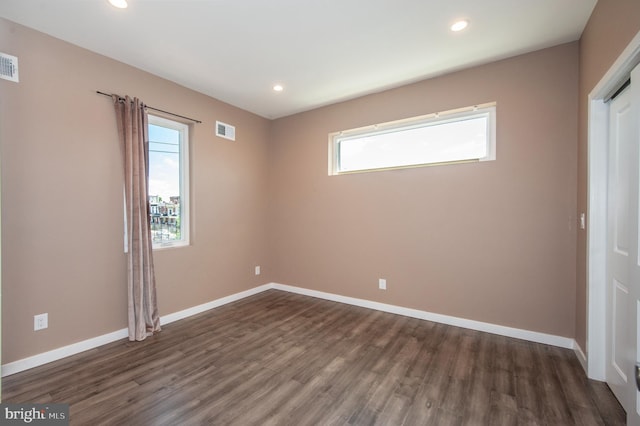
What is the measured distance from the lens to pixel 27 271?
216 centimetres

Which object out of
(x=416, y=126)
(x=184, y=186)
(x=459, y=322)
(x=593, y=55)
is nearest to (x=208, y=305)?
(x=184, y=186)

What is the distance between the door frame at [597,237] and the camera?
6.42ft

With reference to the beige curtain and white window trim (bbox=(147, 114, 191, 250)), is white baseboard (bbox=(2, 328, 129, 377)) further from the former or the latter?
white window trim (bbox=(147, 114, 191, 250))

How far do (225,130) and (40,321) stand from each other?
273 cm

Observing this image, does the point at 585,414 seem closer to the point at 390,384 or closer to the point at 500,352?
the point at 500,352

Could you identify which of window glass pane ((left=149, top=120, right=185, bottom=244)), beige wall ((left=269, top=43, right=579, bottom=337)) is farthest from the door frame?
window glass pane ((left=149, top=120, right=185, bottom=244))

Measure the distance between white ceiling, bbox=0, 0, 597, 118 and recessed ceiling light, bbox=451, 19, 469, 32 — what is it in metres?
0.04

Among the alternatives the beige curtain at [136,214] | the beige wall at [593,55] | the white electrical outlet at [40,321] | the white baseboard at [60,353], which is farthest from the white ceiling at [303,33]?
the white baseboard at [60,353]

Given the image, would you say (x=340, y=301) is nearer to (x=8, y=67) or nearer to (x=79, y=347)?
(x=79, y=347)

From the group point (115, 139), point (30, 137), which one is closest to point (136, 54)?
point (115, 139)

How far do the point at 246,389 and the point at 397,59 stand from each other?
3.18 metres

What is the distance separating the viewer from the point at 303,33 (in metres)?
2.30

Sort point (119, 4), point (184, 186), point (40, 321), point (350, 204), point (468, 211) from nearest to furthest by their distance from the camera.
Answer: point (119, 4) → point (40, 321) → point (468, 211) → point (184, 186) → point (350, 204)

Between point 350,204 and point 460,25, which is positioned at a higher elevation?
point 460,25
